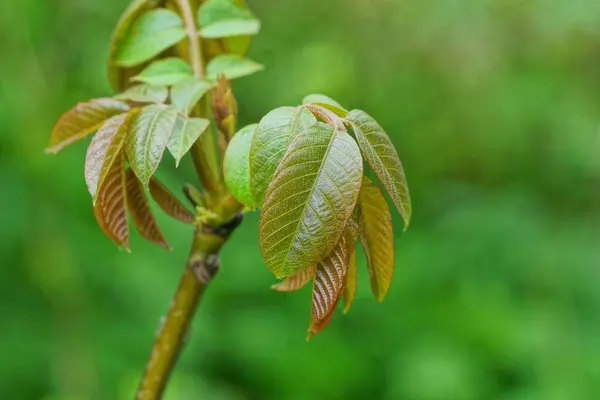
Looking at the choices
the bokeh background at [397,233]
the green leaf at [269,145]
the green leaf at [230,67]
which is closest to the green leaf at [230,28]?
the green leaf at [230,67]

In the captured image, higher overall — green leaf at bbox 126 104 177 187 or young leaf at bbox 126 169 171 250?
green leaf at bbox 126 104 177 187

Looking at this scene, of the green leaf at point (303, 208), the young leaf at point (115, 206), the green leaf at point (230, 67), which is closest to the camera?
Result: the green leaf at point (303, 208)

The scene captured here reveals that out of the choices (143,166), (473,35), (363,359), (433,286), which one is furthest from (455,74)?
(143,166)

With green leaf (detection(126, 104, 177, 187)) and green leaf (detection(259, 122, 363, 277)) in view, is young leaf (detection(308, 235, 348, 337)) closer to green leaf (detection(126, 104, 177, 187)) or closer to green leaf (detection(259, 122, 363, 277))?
green leaf (detection(259, 122, 363, 277))

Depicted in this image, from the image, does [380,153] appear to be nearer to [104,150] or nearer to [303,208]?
[303,208]

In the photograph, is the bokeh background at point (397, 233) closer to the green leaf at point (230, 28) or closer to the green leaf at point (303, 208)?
the green leaf at point (230, 28)

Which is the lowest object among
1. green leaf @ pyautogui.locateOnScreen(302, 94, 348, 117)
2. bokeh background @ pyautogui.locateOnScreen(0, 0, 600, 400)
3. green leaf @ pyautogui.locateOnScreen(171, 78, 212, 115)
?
bokeh background @ pyautogui.locateOnScreen(0, 0, 600, 400)

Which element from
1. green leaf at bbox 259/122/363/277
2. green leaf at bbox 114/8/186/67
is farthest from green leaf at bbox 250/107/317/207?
green leaf at bbox 114/8/186/67

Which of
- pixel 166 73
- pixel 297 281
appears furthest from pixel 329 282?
pixel 166 73
